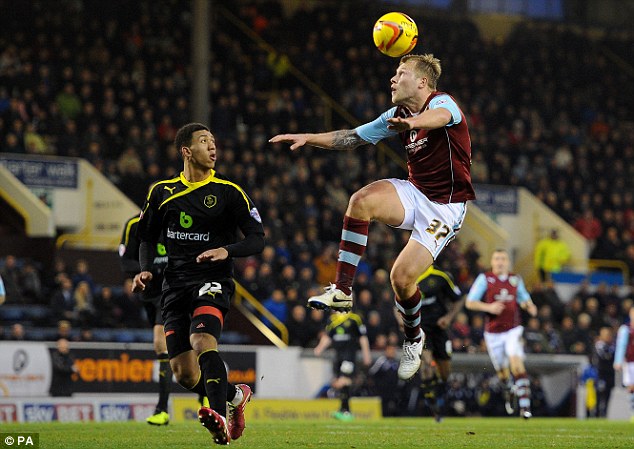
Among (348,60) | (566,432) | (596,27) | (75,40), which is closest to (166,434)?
(566,432)

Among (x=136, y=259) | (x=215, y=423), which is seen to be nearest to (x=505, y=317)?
(x=136, y=259)

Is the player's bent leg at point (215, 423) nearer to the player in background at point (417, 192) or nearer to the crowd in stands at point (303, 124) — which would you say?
the player in background at point (417, 192)

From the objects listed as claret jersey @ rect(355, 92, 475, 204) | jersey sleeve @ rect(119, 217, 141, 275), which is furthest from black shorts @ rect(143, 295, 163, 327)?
claret jersey @ rect(355, 92, 475, 204)

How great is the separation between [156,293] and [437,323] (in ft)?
15.0

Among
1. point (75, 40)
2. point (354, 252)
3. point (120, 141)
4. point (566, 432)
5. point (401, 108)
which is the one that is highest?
point (75, 40)

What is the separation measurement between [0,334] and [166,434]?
28.4 ft

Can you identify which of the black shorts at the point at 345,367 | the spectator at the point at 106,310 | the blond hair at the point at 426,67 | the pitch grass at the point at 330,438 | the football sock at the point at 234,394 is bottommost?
the pitch grass at the point at 330,438

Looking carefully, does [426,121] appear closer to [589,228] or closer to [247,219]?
[247,219]

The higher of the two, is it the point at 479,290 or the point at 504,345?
the point at 479,290

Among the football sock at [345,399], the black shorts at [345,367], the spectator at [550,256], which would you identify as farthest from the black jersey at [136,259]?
the spectator at [550,256]

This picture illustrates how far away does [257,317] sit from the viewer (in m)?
23.3

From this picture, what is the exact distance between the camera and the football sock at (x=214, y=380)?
9.24 meters

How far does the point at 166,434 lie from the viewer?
11.7 metres

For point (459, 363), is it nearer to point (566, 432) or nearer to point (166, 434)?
point (566, 432)
